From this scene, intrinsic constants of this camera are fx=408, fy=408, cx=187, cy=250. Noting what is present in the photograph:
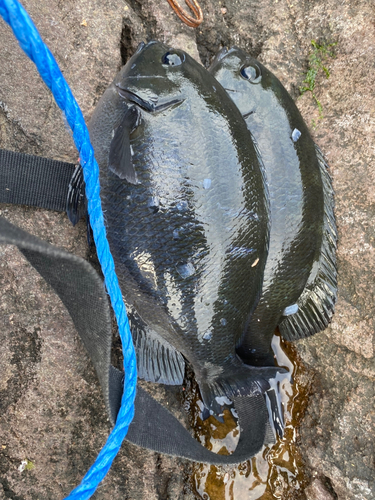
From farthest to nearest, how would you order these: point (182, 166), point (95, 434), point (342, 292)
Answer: point (342, 292) → point (95, 434) → point (182, 166)

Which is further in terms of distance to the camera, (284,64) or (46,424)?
(284,64)

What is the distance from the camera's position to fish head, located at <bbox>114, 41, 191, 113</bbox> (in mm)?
1732

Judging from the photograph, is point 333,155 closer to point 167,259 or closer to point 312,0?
point 312,0

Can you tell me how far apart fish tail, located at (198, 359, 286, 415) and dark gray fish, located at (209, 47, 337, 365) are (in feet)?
0.49

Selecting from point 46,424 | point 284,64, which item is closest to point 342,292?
point 284,64

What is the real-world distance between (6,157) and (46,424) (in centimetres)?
120

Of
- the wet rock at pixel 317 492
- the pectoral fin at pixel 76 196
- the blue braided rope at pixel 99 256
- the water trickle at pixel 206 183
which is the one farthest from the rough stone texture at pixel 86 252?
the water trickle at pixel 206 183

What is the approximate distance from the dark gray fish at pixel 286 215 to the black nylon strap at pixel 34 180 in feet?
3.08

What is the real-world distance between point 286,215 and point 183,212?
558mm

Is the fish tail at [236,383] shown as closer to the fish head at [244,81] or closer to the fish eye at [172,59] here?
the fish head at [244,81]

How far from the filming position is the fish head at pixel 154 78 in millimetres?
1732

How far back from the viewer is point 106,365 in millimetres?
1481

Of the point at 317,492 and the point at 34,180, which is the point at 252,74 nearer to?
the point at 34,180

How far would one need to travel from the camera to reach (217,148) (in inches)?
67.5
